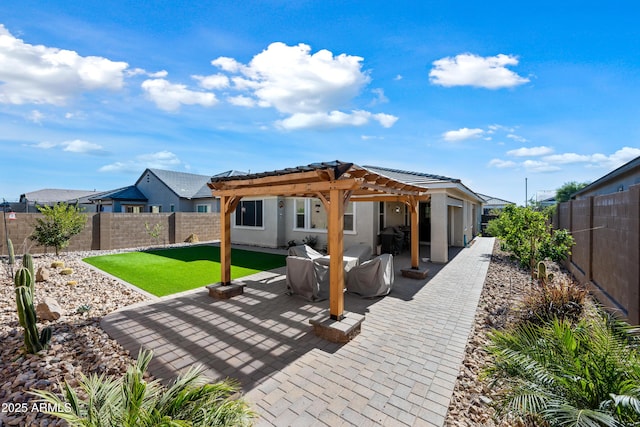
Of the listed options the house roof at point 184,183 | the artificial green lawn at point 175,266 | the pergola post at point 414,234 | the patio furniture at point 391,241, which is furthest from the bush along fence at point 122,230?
the pergola post at point 414,234

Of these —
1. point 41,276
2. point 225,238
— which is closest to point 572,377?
point 225,238

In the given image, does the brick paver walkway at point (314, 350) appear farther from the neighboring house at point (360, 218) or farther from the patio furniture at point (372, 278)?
the neighboring house at point (360, 218)

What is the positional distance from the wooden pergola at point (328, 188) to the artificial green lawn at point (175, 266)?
6.82ft

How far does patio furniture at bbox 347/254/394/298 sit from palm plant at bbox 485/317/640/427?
380 cm

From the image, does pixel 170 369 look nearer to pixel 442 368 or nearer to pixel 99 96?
pixel 442 368

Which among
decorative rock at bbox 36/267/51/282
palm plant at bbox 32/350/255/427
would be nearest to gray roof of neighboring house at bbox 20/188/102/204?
decorative rock at bbox 36/267/51/282

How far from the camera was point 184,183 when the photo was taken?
2894 centimetres

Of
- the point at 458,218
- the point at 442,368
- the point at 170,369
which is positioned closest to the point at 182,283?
the point at 170,369

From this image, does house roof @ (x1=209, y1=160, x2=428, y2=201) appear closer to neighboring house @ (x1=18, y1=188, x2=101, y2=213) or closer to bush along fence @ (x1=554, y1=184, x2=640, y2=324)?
bush along fence @ (x1=554, y1=184, x2=640, y2=324)

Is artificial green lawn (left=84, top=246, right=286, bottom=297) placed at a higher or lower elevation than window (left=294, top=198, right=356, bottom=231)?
lower

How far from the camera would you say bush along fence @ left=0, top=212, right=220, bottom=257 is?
12305 mm

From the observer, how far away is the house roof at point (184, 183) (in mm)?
26242

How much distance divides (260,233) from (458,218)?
37.2 ft

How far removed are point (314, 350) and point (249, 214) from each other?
13143mm
